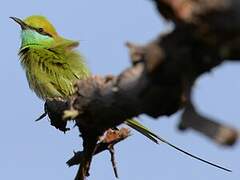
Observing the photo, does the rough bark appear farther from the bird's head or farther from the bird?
the bird's head

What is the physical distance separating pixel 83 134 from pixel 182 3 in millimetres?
685

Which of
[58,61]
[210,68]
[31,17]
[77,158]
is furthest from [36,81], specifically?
[210,68]

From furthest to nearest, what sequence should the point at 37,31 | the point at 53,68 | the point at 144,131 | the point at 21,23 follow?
the point at 21,23
the point at 37,31
the point at 53,68
the point at 144,131

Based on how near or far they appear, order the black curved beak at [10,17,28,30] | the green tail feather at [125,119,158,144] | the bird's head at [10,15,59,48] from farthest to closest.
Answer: the black curved beak at [10,17,28,30] → the bird's head at [10,15,59,48] → the green tail feather at [125,119,158,144]

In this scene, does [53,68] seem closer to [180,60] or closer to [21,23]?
[21,23]

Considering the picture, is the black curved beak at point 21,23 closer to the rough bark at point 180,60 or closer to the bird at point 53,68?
the bird at point 53,68

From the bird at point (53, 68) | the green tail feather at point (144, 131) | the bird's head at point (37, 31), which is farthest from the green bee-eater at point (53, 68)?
the green tail feather at point (144, 131)

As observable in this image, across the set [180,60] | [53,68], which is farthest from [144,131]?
[180,60]

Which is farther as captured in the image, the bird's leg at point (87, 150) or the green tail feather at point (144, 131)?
the green tail feather at point (144, 131)

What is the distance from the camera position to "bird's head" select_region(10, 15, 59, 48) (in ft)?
15.9

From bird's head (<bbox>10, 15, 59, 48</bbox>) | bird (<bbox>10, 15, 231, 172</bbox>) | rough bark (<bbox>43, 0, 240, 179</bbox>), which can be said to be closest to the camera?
rough bark (<bbox>43, 0, 240, 179</bbox>)

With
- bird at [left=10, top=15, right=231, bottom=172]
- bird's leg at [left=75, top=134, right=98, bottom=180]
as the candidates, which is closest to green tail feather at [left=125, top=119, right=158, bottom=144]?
bird at [left=10, top=15, right=231, bottom=172]

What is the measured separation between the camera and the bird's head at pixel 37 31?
4852mm

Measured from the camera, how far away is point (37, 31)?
5.04 meters
